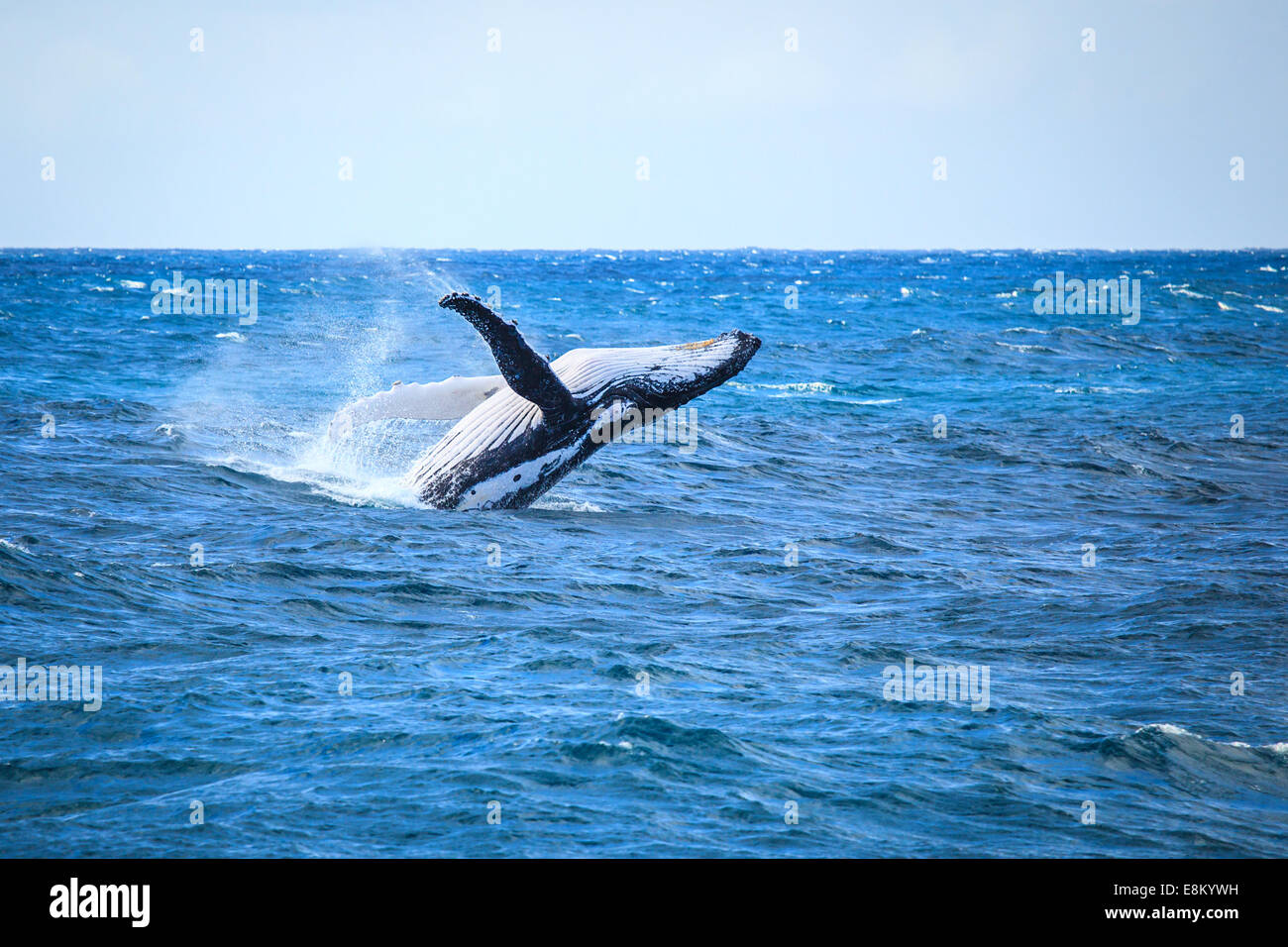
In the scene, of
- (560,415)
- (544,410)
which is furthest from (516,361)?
(560,415)

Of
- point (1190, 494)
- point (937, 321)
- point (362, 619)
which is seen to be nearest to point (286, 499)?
point (362, 619)

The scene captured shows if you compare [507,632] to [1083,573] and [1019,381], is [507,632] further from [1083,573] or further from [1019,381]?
[1019,381]
